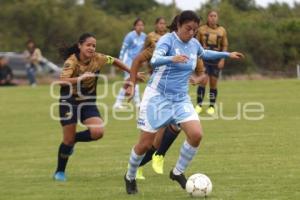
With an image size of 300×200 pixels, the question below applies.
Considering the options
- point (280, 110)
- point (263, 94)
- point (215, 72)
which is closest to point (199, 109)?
point (215, 72)

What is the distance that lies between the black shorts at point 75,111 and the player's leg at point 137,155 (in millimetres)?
1473

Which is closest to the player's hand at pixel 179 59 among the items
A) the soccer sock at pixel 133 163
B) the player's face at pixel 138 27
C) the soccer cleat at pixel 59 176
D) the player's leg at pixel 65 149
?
the soccer sock at pixel 133 163

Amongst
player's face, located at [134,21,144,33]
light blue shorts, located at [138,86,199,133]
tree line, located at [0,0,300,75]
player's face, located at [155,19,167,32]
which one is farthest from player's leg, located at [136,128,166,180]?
tree line, located at [0,0,300,75]

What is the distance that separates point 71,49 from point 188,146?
219cm

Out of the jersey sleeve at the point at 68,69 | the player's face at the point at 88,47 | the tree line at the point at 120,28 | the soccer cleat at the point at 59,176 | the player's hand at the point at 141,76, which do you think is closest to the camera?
the player's hand at the point at 141,76

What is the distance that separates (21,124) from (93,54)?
8669 mm

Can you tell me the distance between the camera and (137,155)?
30.1 ft

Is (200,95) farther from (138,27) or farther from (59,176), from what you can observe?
(59,176)

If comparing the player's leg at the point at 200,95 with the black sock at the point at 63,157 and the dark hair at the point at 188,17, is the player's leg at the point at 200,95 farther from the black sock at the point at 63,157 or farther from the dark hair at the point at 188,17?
the dark hair at the point at 188,17

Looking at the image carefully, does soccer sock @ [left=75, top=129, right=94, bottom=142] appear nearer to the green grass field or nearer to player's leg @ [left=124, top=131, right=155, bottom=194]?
the green grass field

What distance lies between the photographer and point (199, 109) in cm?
1822

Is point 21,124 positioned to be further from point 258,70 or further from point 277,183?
point 258,70

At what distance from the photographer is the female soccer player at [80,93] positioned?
33.7 ft

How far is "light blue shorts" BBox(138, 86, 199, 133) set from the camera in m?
9.08
